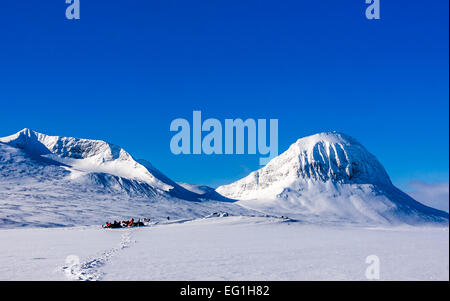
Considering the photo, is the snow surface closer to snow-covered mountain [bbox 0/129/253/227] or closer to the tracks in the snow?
the tracks in the snow

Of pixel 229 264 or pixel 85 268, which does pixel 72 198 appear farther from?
pixel 229 264

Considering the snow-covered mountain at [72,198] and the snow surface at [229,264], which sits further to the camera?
the snow-covered mountain at [72,198]

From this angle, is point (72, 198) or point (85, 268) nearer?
point (85, 268)

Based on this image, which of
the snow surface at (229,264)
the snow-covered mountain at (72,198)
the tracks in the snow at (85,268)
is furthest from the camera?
the snow-covered mountain at (72,198)

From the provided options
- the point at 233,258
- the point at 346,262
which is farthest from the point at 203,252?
the point at 346,262

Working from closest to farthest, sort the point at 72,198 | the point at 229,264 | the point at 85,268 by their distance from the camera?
the point at 85,268 < the point at 229,264 < the point at 72,198

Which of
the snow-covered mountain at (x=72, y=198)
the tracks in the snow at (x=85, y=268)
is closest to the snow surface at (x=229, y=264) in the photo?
the tracks in the snow at (x=85, y=268)

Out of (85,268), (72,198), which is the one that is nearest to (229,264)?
(85,268)

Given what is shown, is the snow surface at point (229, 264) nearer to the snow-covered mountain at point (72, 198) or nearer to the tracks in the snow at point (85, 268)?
the tracks in the snow at point (85, 268)

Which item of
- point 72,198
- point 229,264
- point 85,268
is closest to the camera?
point 85,268
